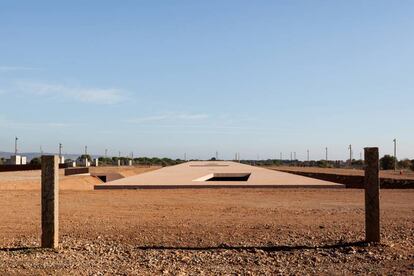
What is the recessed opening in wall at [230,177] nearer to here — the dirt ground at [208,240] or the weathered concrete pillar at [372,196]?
the dirt ground at [208,240]

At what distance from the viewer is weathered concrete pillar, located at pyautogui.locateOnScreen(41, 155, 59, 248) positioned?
802 cm

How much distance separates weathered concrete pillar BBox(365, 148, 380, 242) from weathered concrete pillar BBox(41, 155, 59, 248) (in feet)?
15.3

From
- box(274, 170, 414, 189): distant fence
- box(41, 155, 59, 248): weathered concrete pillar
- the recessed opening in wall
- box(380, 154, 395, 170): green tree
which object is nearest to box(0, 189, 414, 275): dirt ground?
box(41, 155, 59, 248): weathered concrete pillar

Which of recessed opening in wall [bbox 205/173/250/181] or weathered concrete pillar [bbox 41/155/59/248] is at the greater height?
weathered concrete pillar [bbox 41/155/59/248]

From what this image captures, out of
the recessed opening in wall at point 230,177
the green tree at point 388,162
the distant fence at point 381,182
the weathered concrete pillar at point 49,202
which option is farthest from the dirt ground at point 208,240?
the green tree at point 388,162

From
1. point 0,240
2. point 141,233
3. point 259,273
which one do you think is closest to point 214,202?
point 141,233

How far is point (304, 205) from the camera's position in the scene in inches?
563

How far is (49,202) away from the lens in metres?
8.12

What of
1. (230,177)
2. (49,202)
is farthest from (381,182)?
(49,202)

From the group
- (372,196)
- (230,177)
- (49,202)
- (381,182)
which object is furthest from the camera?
(381,182)

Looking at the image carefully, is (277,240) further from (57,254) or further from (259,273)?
(57,254)

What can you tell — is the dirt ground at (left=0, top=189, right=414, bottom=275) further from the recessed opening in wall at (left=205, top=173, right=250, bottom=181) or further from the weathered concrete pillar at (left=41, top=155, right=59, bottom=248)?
the recessed opening in wall at (left=205, top=173, right=250, bottom=181)

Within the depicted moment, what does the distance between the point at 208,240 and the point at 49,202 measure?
254 cm

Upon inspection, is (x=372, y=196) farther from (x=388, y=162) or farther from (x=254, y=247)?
(x=388, y=162)
